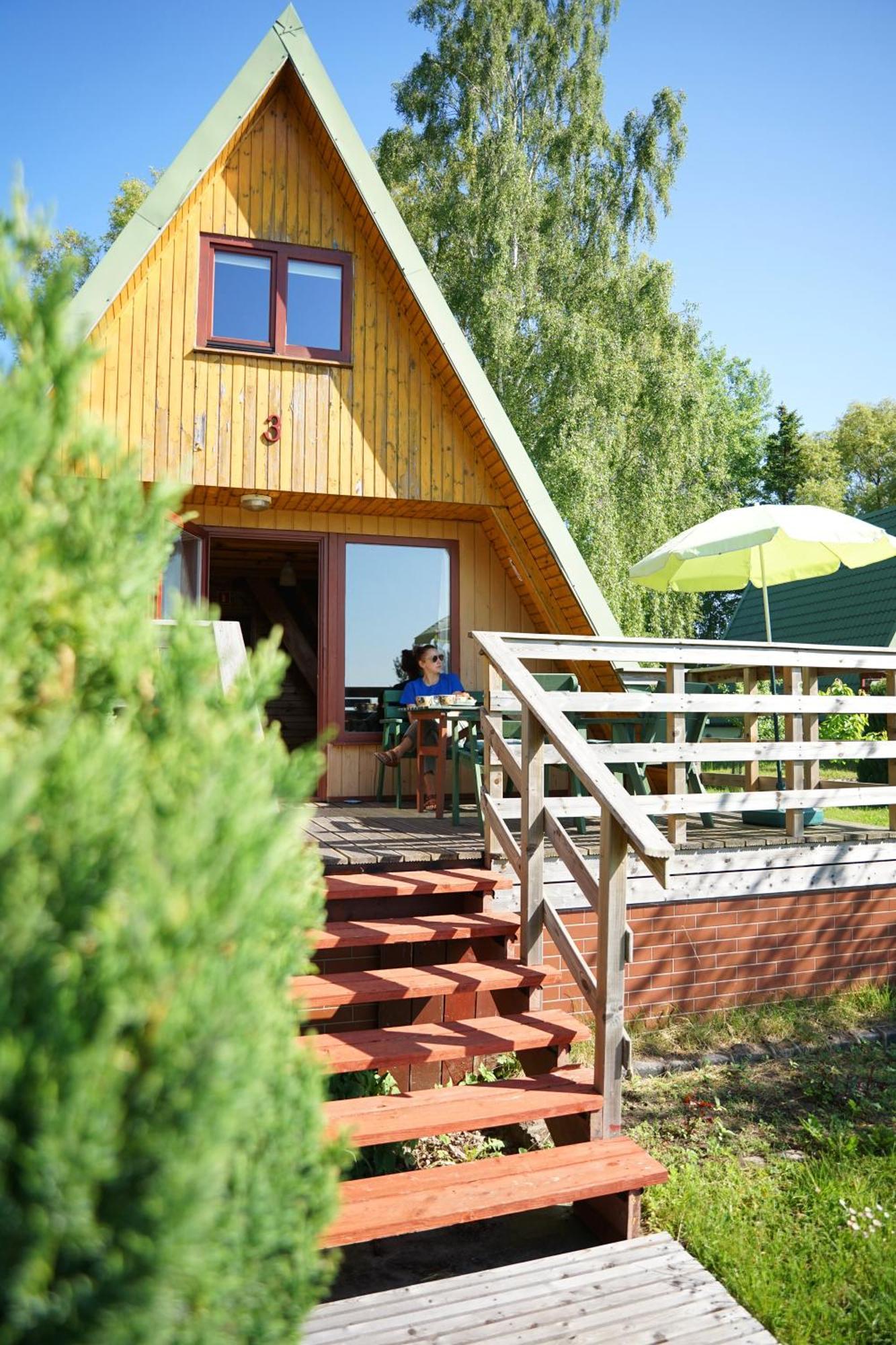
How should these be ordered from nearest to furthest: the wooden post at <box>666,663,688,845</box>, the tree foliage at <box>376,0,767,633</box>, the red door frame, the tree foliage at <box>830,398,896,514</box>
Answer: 1. the wooden post at <box>666,663,688,845</box>
2. the red door frame
3. the tree foliage at <box>376,0,767,633</box>
4. the tree foliage at <box>830,398,896,514</box>

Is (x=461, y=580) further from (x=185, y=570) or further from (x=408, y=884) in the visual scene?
(x=408, y=884)

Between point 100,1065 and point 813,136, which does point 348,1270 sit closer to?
point 100,1065

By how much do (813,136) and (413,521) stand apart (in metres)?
14.2

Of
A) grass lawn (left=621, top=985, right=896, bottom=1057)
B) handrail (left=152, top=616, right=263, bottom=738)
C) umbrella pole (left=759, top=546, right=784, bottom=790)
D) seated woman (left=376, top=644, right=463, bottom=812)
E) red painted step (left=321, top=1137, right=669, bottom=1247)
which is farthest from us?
seated woman (left=376, top=644, right=463, bottom=812)

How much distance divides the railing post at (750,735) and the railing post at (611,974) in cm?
391

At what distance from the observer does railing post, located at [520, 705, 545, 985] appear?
4281mm

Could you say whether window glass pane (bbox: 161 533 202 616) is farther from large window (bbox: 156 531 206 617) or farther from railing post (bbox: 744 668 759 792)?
railing post (bbox: 744 668 759 792)

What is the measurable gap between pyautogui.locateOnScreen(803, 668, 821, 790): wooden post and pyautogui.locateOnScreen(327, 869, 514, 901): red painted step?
2595mm

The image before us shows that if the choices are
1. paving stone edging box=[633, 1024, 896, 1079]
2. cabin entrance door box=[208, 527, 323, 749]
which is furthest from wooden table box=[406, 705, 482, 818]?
cabin entrance door box=[208, 527, 323, 749]

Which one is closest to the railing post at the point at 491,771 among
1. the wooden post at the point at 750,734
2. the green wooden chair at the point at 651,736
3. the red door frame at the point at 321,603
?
the green wooden chair at the point at 651,736

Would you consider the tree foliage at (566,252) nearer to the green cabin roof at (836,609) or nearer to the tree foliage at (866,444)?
the green cabin roof at (836,609)

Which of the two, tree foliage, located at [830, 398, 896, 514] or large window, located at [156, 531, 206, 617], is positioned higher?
tree foliage, located at [830, 398, 896, 514]

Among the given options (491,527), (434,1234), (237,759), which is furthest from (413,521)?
(237,759)

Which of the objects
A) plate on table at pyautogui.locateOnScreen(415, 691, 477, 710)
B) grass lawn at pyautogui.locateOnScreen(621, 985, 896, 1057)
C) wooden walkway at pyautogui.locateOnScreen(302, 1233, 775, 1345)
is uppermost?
plate on table at pyautogui.locateOnScreen(415, 691, 477, 710)
